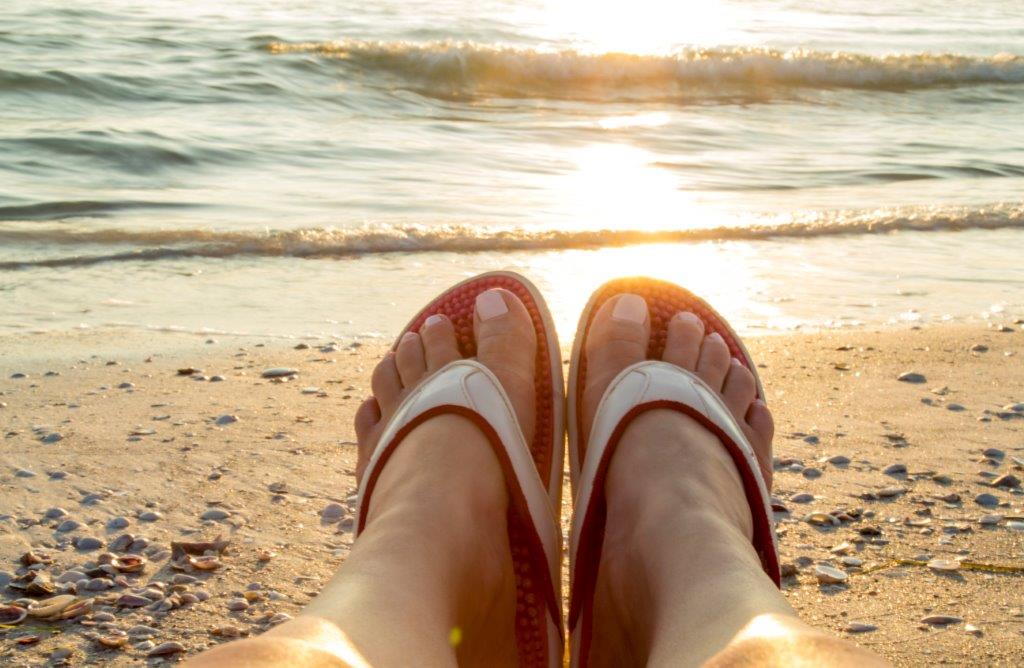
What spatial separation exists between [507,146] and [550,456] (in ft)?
17.0

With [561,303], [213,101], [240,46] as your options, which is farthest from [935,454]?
[240,46]

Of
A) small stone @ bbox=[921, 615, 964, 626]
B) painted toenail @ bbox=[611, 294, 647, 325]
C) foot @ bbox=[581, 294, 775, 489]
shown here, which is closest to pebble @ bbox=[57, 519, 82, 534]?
foot @ bbox=[581, 294, 775, 489]

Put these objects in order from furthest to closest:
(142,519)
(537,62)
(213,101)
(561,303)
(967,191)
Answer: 1. (537,62)
2. (213,101)
3. (967,191)
4. (561,303)
5. (142,519)

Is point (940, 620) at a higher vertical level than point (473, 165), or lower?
lower

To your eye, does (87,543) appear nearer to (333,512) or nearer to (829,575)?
(333,512)

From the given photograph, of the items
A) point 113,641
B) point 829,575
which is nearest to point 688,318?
point 829,575

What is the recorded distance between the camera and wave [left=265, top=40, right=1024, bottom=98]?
34.1ft

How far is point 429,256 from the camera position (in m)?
4.70

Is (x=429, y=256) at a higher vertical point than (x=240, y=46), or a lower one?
lower

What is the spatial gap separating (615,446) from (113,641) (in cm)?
97

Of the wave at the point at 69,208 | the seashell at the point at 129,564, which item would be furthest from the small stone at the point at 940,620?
the wave at the point at 69,208

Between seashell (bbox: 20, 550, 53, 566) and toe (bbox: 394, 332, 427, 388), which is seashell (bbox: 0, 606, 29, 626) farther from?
toe (bbox: 394, 332, 427, 388)

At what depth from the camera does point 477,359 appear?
2.70 metres

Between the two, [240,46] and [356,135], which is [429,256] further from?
[240,46]
